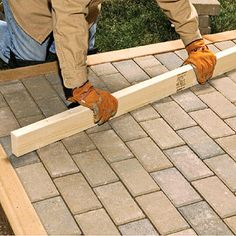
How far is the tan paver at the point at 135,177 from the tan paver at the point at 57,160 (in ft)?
0.99

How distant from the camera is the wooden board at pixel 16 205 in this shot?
3.05m

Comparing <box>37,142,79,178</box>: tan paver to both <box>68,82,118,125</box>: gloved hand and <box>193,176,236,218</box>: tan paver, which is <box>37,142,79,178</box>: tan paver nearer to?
<box>68,82,118,125</box>: gloved hand

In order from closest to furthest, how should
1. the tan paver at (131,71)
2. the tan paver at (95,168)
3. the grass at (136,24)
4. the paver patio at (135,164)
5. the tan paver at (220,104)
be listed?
the paver patio at (135,164)
the tan paver at (95,168)
the tan paver at (220,104)
the tan paver at (131,71)
the grass at (136,24)

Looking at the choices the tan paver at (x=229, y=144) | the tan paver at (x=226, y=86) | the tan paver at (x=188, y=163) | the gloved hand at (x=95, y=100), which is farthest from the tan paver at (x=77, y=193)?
the tan paver at (x=226, y=86)

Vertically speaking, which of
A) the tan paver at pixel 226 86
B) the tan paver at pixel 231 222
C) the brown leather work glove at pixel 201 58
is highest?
the brown leather work glove at pixel 201 58

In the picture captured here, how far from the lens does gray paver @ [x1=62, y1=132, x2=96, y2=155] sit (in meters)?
3.73

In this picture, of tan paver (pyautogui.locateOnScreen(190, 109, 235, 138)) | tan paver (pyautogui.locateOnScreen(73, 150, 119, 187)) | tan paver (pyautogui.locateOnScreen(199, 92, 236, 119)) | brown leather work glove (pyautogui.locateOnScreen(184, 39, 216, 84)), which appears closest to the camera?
tan paver (pyautogui.locateOnScreen(73, 150, 119, 187))

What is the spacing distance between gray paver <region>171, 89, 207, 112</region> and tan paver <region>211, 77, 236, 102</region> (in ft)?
0.85

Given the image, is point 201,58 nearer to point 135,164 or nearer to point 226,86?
point 226,86

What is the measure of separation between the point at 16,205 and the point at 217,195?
1263 millimetres

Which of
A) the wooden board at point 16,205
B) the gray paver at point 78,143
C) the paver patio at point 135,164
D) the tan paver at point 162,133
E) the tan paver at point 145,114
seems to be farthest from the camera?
the tan paver at point 145,114

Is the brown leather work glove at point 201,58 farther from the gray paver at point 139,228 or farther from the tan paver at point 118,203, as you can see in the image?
the gray paver at point 139,228

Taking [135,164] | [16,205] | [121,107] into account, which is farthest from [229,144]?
[16,205]

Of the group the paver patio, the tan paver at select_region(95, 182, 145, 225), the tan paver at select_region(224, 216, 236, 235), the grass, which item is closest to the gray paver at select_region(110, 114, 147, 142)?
the paver patio
